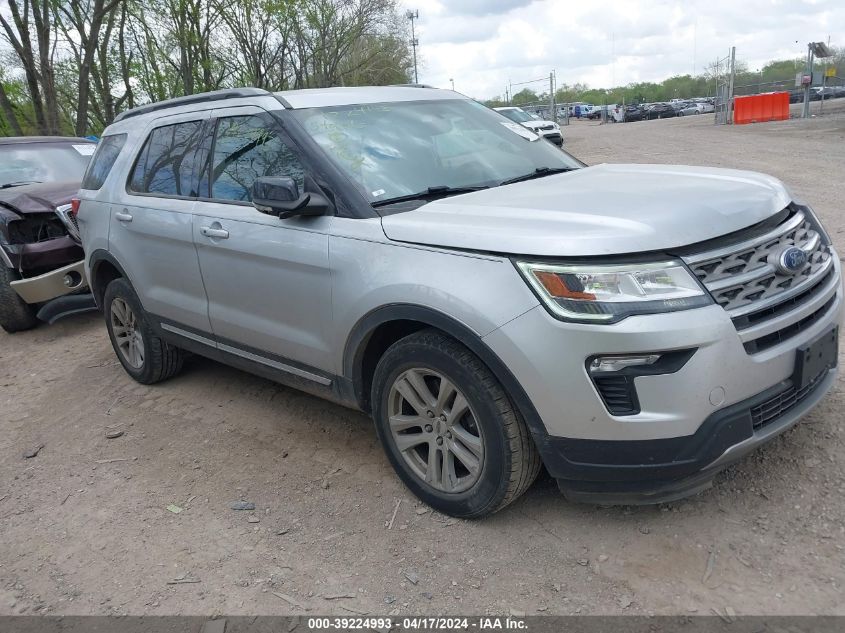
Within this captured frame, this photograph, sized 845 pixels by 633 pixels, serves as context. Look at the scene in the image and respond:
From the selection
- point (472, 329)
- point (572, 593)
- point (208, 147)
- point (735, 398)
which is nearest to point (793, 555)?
point (735, 398)

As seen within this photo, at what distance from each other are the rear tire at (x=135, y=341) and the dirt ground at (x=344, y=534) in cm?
54

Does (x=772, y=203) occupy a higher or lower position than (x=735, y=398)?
higher

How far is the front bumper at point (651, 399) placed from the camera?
2.39 m

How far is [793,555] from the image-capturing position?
2615 mm

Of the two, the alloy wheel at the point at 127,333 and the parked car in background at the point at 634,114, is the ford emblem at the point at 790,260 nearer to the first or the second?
the alloy wheel at the point at 127,333

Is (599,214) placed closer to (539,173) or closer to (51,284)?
(539,173)

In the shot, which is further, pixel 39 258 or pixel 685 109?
pixel 685 109

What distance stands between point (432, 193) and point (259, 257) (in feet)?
3.04

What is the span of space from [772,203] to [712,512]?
1269 millimetres

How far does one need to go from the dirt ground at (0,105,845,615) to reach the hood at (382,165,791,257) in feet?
3.82

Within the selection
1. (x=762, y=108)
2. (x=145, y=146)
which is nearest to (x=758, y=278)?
(x=145, y=146)

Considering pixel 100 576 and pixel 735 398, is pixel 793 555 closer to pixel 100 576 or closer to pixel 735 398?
pixel 735 398

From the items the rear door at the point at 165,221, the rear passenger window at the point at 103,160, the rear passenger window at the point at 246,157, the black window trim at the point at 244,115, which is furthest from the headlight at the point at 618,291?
the rear passenger window at the point at 103,160

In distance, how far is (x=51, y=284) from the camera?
636cm
